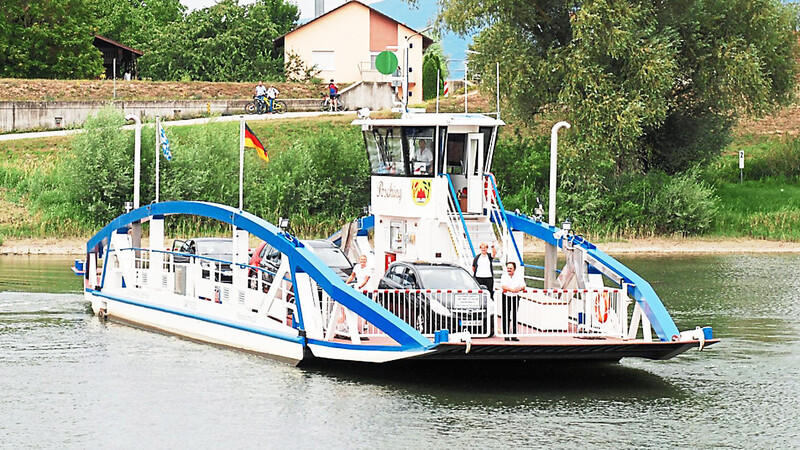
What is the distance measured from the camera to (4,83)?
61.2 metres

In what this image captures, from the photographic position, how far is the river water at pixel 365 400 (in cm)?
1728

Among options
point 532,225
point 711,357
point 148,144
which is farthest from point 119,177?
point 711,357

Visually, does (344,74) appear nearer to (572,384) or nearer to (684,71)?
(684,71)

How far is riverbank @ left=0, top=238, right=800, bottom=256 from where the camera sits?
148ft

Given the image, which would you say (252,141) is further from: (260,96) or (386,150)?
(260,96)

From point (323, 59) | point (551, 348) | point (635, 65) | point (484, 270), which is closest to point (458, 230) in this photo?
point (484, 270)

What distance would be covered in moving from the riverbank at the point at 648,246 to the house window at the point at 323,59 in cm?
3020

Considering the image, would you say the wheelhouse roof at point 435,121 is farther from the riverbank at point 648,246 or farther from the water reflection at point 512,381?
the riverbank at point 648,246

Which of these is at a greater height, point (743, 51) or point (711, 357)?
point (743, 51)

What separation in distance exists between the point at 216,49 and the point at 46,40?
1022 cm

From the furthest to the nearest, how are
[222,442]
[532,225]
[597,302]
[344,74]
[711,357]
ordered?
1. [344,74]
2. [532,225]
3. [711,357]
4. [597,302]
5. [222,442]

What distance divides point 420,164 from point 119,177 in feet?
77.7

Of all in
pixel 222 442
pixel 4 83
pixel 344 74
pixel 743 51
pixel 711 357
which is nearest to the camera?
pixel 222 442

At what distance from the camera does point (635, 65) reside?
1779 inches
